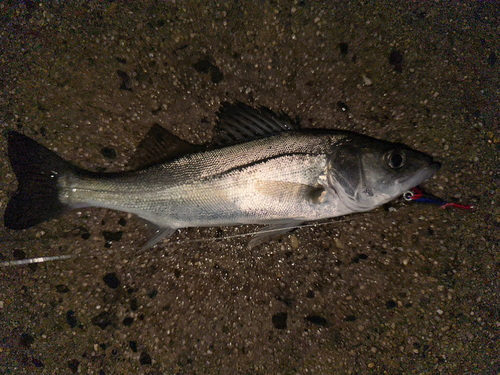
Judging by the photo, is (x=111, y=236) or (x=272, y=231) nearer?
(x=272, y=231)

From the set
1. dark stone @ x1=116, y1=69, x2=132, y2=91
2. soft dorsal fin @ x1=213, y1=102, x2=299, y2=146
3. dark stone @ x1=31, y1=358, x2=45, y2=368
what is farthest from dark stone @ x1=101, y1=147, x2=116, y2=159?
dark stone @ x1=31, y1=358, x2=45, y2=368

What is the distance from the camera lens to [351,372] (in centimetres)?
197

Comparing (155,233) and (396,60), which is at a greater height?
(396,60)

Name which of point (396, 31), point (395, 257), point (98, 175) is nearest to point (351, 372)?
point (395, 257)

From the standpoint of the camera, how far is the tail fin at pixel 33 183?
2016 mm

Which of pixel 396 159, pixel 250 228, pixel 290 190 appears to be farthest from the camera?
pixel 250 228

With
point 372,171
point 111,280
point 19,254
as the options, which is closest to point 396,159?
point 372,171

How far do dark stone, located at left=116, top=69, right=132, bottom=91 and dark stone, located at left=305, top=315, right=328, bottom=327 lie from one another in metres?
2.40

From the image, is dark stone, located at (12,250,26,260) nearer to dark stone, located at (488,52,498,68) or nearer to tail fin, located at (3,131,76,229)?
tail fin, located at (3,131,76,229)

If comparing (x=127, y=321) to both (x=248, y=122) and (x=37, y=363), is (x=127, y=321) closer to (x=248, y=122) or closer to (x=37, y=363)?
(x=37, y=363)

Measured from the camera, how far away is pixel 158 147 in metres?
2.04

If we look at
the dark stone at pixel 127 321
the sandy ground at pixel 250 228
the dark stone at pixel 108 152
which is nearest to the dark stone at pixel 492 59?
the sandy ground at pixel 250 228

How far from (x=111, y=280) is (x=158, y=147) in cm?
120

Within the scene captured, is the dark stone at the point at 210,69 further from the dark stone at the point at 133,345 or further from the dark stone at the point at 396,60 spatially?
the dark stone at the point at 133,345
